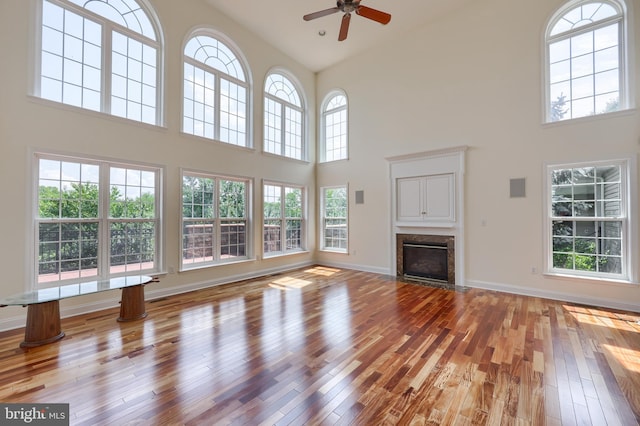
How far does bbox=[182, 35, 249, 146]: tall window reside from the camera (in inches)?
193

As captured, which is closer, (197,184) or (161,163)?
(161,163)

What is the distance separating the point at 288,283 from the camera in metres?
5.29

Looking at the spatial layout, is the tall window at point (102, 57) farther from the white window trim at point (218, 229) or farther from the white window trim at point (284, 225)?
the white window trim at point (284, 225)

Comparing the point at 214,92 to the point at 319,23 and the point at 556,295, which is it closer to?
the point at 319,23

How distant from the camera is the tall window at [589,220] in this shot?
3926mm

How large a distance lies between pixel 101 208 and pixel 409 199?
5.34 meters

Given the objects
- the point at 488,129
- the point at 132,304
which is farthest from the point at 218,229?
the point at 488,129

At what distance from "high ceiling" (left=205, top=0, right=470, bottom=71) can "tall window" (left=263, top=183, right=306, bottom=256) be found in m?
3.22

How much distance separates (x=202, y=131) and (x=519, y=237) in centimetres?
588

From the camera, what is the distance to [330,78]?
23.4 ft

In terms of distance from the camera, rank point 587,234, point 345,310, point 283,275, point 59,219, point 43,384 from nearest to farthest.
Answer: point 43,384, point 59,219, point 345,310, point 587,234, point 283,275

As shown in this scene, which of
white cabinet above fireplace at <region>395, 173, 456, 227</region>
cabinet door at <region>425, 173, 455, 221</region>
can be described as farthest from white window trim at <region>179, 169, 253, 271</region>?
cabinet door at <region>425, 173, 455, 221</region>

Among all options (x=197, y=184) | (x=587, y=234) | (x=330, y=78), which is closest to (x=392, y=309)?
(x=587, y=234)

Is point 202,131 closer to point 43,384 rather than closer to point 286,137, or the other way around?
point 286,137
